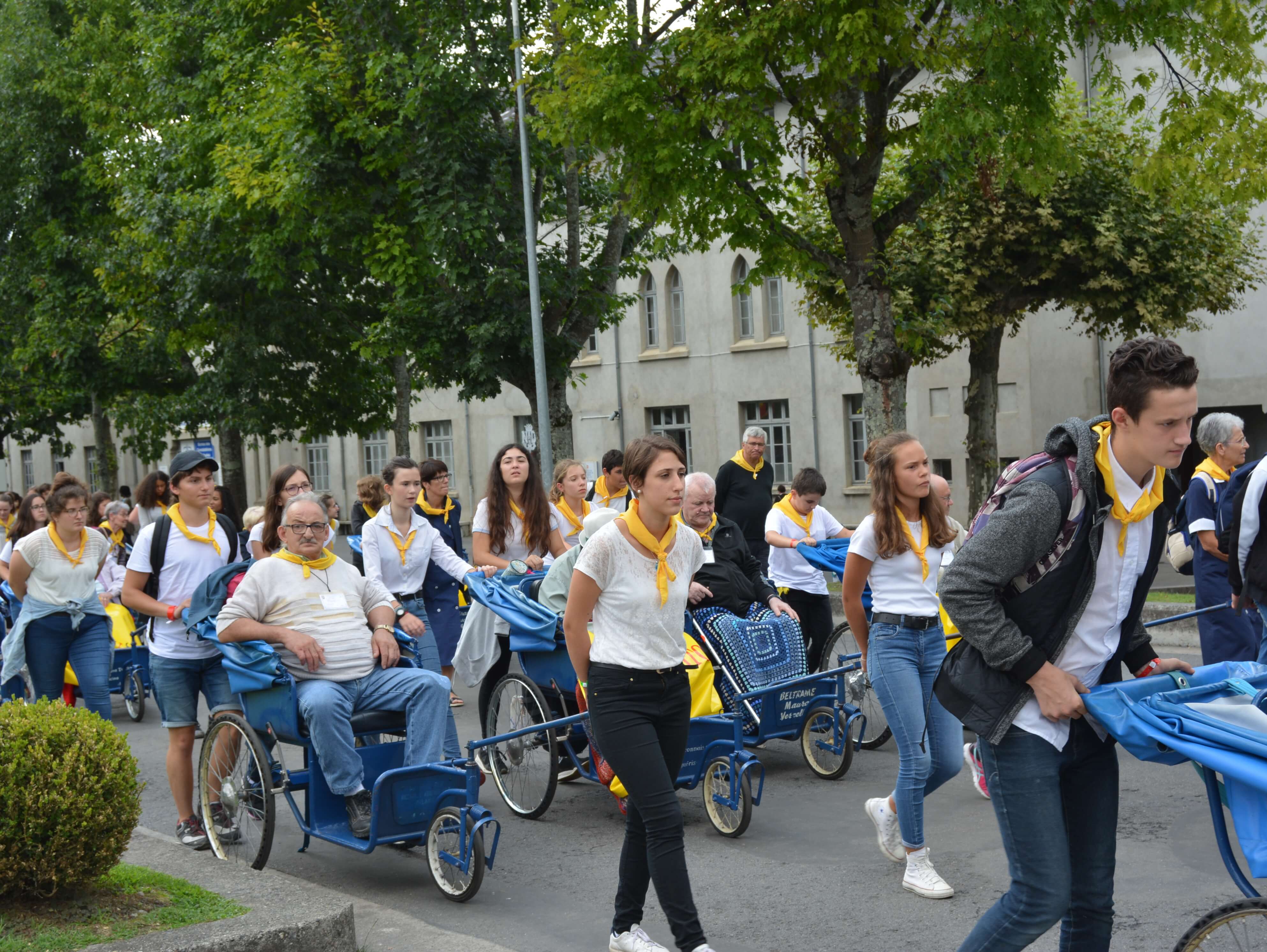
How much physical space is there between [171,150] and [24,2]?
28.7 ft

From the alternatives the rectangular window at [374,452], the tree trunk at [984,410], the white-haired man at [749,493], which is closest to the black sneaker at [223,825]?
the white-haired man at [749,493]

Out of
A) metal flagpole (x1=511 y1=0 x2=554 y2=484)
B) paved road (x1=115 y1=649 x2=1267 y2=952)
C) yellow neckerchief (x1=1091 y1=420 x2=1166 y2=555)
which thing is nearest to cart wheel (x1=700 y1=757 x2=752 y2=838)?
paved road (x1=115 y1=649 x2=1267 y2=952)

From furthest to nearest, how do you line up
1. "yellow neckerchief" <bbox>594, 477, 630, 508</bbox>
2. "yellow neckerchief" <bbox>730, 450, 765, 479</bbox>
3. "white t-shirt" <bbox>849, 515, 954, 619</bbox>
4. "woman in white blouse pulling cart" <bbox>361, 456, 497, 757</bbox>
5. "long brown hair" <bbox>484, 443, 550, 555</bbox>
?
"yellow neckerchief" <bbox>730, 450, 765, 479</bbox>
"yellow neckerchief" <bbox>594, 477, 630, 508</bbox>
"long brown hair" <bbox>484, 443, 550, 555</bbox>
"woman in white blouse pulling cart" <bbox>361, 456, 497, 757</bbox>
"white t-shirt" <bbox>849, 515, 954, 619</bbox>

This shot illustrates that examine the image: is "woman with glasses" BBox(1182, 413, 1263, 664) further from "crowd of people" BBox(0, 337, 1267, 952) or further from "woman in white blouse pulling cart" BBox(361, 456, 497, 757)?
"woman in white blouse pulling cart" BBox(361, 456, 497, 757)

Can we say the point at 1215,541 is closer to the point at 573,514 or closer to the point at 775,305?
the point at 573,514

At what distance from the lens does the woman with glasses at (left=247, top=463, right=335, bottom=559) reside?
7.95 metres

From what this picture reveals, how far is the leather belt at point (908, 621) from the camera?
19.6 feet

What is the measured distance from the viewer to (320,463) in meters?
49.9

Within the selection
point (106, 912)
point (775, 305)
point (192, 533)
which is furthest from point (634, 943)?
point (775, 305)

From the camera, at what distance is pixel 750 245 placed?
14.7 metres

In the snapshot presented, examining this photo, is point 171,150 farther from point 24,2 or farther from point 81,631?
point 81,631

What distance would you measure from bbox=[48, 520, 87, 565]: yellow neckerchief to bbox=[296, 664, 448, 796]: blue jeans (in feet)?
11.9

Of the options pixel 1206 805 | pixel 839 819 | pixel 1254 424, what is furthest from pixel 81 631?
pixel 1254 424

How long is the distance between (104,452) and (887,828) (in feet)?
104
